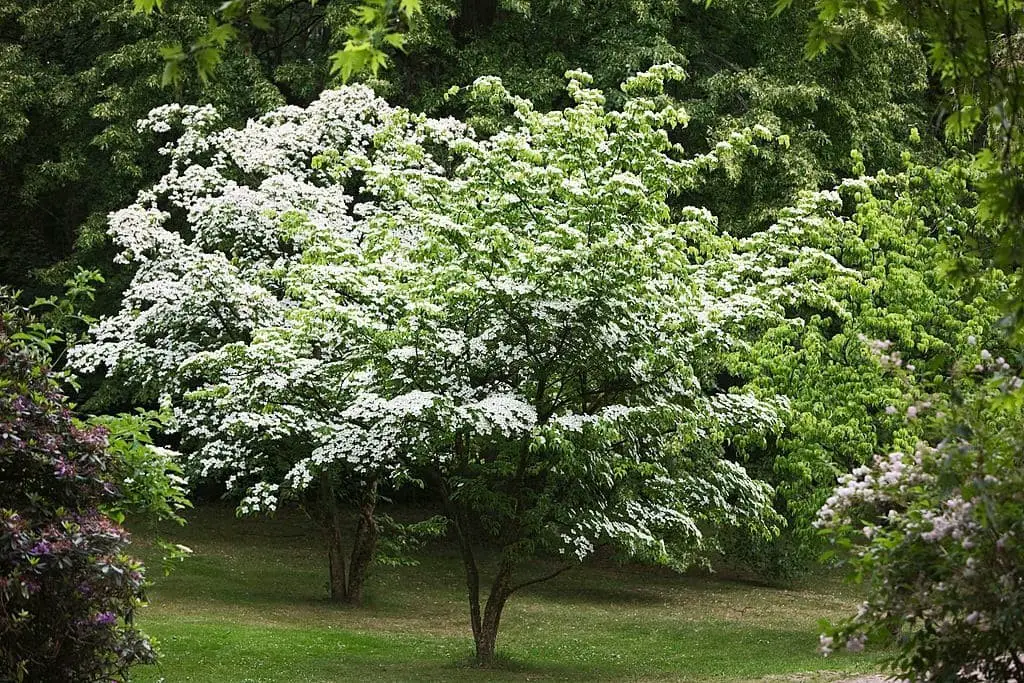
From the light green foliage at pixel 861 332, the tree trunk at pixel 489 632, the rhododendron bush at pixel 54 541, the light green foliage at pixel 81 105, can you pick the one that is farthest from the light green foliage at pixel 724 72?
the rhododendron bush at pixel 54 541

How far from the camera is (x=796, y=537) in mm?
17547

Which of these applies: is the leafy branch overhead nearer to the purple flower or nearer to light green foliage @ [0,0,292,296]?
the purple flower

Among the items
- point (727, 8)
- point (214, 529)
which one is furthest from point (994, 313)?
point (214, 529)

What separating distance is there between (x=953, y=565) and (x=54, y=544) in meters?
5.01

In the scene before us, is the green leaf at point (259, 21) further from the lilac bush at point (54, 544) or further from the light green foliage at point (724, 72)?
the light green foliage at point (724, 72)

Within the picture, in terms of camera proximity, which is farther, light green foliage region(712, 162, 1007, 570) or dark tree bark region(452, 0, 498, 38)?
dark tree bark region(452, 0, 498, 38)

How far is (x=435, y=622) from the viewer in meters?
19.0

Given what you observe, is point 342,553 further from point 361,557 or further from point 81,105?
point 81,105

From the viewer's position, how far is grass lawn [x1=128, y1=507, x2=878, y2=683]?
14008mm

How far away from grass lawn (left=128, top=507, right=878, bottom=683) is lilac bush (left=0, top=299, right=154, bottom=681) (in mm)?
4810

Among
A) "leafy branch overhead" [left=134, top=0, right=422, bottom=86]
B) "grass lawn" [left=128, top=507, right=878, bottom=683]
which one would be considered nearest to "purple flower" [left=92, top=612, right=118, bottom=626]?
"leafy branch overhead" [left=134, top=0, right=422, bottom=86]

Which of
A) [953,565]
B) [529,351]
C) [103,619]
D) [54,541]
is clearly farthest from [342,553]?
[953,565]

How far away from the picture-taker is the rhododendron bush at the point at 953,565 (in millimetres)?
5781

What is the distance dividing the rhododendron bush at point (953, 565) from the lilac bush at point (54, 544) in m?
4.27
